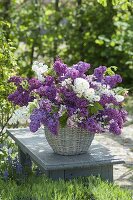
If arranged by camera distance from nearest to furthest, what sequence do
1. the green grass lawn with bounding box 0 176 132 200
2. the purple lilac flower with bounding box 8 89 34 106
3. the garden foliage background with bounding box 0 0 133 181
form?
the green grass lawn with bounding box 0 176 132 200 → the purple lilac flower with bounding box 8 89 34 106 → the garden foliage background with bounding box 0 0 133 181

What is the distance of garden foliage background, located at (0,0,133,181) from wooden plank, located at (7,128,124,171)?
586 centimetres

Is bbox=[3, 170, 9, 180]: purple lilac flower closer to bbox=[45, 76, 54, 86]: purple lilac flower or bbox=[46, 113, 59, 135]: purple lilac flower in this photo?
bbox=[46, 113, 59, 135]: purple lilac flower

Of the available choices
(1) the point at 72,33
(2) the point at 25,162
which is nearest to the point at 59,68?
(2) the point at 25,162

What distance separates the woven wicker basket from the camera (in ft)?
14.5

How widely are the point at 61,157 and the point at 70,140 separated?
0.16 metres

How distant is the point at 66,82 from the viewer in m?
4.31

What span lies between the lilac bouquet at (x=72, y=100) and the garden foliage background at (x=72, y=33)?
20.4ft

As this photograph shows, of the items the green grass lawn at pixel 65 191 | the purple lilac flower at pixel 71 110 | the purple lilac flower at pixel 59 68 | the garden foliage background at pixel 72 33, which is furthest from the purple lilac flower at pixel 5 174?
the garden foliage background at pixel 72 33

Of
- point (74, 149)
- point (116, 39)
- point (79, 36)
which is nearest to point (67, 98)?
point (74, 149)

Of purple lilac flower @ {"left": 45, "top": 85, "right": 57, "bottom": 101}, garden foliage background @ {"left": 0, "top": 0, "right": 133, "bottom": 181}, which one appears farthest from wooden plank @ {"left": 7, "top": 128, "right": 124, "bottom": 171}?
garden foliage background @ {"left": 0, "top": 0, "right": 133, "bottom": 181}

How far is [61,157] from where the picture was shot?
14.7 feet

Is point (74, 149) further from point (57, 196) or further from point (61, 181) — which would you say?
point (57, 196)

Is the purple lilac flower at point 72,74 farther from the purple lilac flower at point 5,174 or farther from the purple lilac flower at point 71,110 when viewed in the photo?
the purple lilac flower at point 5,174

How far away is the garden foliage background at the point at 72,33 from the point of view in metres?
11.1
